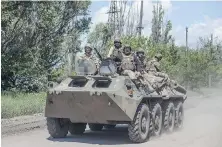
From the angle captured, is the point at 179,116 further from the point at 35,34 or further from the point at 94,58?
the point at 35,34

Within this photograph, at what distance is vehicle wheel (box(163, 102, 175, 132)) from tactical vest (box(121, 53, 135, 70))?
1.82 meters

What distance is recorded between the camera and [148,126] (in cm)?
1067

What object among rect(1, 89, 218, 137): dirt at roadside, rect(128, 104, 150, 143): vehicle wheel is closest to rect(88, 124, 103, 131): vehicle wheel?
rect(1, 89, 218, 137): dirt at roadside

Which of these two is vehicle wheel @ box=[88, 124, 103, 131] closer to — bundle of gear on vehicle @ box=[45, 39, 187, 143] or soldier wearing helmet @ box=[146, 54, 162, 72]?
bundle of gear on vehicle @ box=[45, 39, 187, 143]

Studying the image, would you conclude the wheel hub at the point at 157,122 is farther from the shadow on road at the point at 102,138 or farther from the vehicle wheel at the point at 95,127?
the vehicle wheel at the point at 95,127

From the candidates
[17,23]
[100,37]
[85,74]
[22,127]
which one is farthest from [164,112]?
[100,37]

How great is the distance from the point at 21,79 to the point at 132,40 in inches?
249

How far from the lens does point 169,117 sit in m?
12.6

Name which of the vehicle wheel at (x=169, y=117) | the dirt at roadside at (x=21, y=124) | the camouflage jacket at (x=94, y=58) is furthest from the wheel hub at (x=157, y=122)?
the dirt at roadside at (x=21, y=124)

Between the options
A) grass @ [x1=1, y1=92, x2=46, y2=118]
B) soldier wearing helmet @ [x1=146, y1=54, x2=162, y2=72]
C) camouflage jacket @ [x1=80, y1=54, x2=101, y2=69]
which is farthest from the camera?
grass @ [x1=1, y1=92, x2=46, y2=118]

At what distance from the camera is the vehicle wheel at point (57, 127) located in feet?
34.6

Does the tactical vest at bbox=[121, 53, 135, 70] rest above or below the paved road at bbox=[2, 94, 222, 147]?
above

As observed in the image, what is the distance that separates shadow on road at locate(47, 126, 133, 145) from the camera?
33.8 feet

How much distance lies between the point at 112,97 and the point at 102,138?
1.76 meters
